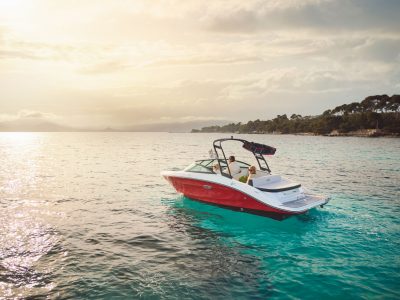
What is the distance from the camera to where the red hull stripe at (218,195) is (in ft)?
45.9

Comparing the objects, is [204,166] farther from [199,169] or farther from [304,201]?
[304,201]

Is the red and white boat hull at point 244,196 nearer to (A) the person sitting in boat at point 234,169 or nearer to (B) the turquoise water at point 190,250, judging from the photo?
(B) the turquoise water at point 190,250

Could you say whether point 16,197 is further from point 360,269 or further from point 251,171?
point 360,269

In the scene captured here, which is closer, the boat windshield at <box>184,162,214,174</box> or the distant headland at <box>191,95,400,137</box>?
the boat windshield at <box>184,162,214,174</box>

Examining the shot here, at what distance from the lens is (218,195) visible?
15547 millimetres

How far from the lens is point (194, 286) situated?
8.30 m

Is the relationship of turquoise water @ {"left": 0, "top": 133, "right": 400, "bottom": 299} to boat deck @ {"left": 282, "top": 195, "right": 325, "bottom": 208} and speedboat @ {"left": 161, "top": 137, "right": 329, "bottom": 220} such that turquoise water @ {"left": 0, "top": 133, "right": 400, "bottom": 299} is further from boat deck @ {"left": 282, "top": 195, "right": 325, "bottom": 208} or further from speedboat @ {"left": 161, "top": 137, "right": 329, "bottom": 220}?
boat deck @ {"left": 282, "top": 195, "right": 325, "bottom": 208}

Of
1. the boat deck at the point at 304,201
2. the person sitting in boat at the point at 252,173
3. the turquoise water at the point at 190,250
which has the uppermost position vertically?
the person sitting in boat at the point at 252,173

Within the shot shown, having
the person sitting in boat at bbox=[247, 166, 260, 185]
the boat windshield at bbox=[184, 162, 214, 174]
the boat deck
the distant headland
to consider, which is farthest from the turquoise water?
the distant headland

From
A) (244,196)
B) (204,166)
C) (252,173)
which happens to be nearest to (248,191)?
(244,196)

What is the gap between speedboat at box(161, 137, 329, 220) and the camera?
13.6 meters

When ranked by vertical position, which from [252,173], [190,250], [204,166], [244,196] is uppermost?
[204,166]

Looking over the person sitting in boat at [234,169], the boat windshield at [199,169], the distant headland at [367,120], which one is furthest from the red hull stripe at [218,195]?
the distant headland at [367,120]

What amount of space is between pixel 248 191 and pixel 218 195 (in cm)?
195
